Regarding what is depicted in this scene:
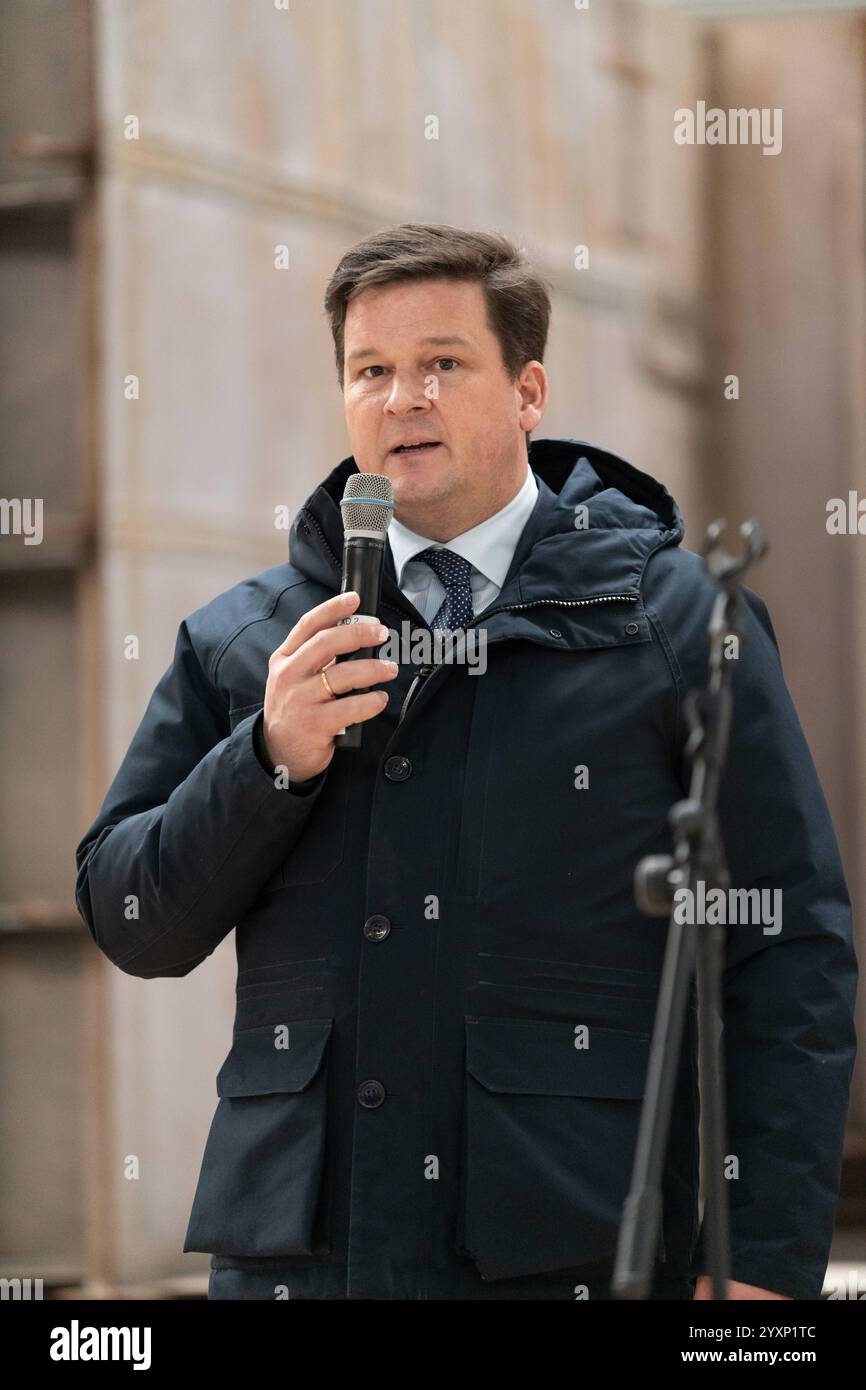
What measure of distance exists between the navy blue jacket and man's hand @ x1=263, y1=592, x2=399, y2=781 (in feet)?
0.24

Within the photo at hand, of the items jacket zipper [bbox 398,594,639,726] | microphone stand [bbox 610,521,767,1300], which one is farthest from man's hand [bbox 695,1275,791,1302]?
jacket zipper [bbox 398,594,639,726]

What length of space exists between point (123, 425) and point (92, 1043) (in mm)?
1873

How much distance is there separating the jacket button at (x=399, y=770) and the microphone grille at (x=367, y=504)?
1.00 ft

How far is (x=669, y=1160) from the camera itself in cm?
251

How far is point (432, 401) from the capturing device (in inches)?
107

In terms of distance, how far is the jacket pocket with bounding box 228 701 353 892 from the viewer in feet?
8.46

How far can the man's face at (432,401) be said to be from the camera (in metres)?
2.70

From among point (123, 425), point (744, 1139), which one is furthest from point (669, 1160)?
A: point (123, 425)

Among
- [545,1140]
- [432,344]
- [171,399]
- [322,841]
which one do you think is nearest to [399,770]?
[322,841]

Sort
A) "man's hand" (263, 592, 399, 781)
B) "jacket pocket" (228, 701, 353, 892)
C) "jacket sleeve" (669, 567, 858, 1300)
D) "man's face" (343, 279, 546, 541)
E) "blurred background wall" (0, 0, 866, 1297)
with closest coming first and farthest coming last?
"man's hand" (263, 592, 399, 781)
"jacket sleeve" (669, 567, 858, 1300)
"jacket pocket" (228, 701, 353, 892)
"man's face" (343, 279, 546, 541)
"blurred background wall" (0, 0, 866, 1297)

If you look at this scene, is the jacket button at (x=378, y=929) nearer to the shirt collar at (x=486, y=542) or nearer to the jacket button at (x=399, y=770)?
the jacket button at (x=399, y=770)

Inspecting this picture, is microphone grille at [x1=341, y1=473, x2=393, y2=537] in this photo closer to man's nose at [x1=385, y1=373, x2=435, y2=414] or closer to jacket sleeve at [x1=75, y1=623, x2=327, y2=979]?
man's nose at [x1=385, y1=373, x2=435, y2=414]

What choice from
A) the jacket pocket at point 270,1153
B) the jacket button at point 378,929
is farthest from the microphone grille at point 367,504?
the jacket pocket at point 270,1153
